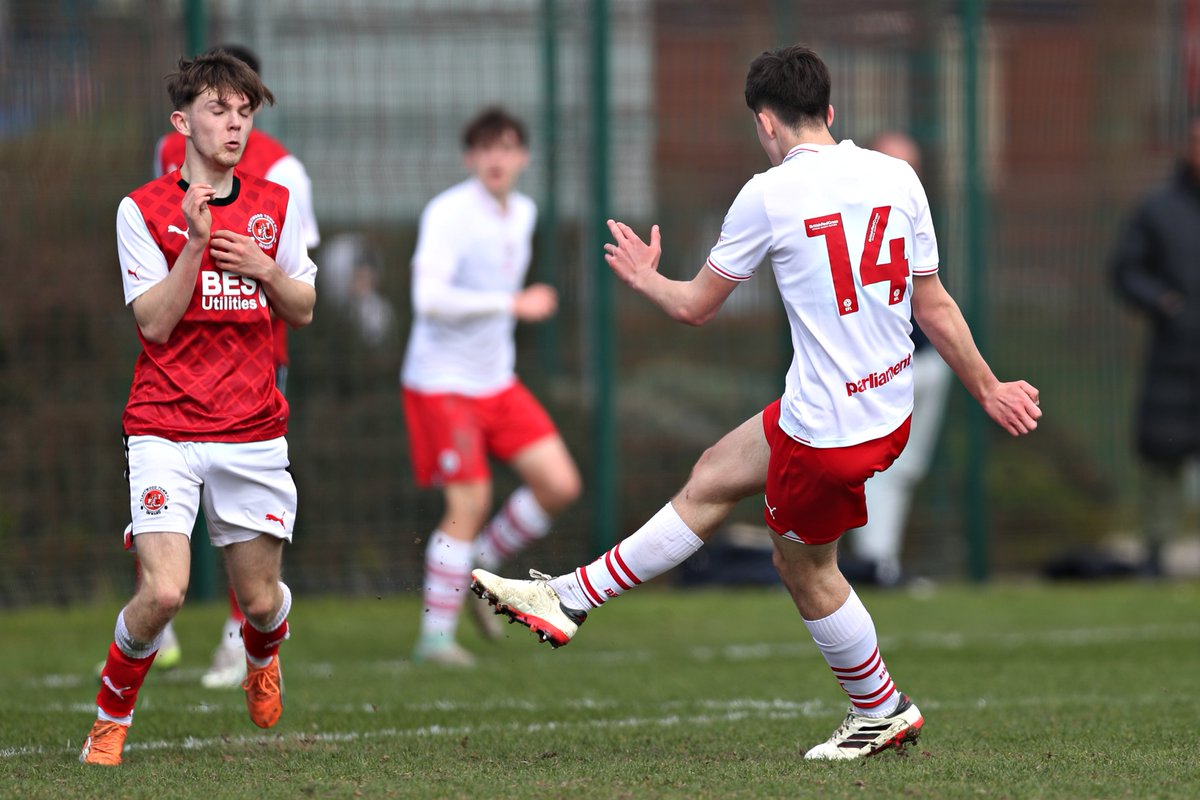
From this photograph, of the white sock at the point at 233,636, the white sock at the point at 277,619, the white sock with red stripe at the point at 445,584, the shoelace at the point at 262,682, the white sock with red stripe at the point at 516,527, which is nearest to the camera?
the white sock at the point at 277,619

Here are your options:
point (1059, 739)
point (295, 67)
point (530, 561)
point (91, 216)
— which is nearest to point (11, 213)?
point (91, 216)

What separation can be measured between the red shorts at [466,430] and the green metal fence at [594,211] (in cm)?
112

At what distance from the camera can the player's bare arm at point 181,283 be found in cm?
536

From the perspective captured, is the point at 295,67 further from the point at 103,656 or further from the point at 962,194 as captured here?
the point at 962,194

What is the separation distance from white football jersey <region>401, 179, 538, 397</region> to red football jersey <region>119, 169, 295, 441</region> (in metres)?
3.24

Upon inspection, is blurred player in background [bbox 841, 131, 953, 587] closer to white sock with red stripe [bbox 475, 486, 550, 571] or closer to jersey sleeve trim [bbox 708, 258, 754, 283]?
white sock with red stripe [bbox 475, 486, 550, 571]

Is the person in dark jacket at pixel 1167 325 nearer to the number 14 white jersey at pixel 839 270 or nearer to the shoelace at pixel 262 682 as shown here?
the number 14 white jersey at pixel 839 270

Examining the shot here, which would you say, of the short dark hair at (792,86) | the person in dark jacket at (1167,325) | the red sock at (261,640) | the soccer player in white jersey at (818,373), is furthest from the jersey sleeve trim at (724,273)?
the person in dark jacket at (1167,325)

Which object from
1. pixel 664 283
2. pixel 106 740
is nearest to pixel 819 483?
pixel 664 283

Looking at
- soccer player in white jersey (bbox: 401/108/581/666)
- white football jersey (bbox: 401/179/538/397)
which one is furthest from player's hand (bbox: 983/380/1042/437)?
white football jersey (bbox: 401/179/538/397)

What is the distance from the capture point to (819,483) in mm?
5301

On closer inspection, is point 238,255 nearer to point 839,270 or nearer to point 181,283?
point 181,283

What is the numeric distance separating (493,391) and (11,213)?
10.6ft

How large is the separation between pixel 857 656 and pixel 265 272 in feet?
7.10
